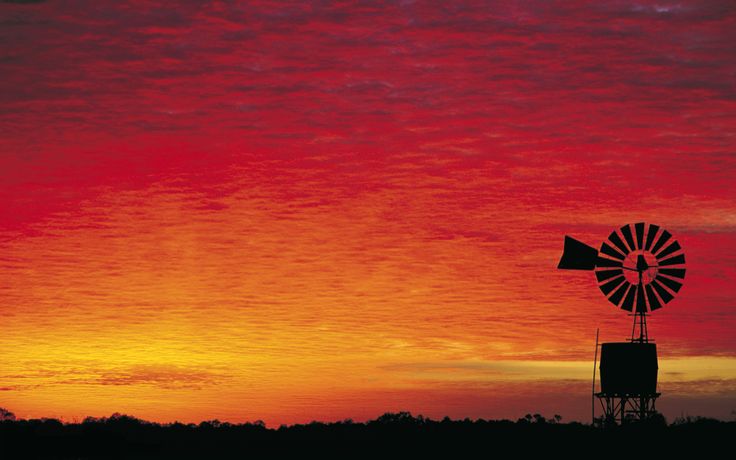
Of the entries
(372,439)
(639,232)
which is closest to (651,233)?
(639,232)

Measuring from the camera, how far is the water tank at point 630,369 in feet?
152

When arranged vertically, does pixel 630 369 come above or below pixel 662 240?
below

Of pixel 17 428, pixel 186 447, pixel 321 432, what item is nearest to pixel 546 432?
pixel 321 432

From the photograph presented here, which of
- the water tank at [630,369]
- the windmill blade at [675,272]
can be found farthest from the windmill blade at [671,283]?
the water tank at [630,369]

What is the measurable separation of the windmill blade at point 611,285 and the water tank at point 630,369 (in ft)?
8.24

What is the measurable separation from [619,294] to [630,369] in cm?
348

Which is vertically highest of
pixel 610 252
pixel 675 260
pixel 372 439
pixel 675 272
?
pixel 610 252

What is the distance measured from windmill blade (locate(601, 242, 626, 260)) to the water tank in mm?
3987

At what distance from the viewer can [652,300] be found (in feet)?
155

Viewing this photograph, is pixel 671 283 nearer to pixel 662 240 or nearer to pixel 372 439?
pixel 662 240

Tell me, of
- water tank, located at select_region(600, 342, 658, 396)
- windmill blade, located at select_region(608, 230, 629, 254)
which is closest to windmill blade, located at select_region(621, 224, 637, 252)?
windmill blade, located at select_region(608, 230, 629, 254)

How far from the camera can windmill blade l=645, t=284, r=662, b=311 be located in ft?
154

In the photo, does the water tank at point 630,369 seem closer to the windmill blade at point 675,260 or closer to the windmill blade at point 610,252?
the windmill blade at point 675,260

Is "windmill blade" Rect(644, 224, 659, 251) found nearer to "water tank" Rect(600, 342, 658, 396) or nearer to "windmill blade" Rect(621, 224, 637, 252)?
"windmill blade" Rect(621, 224, 637, 252)
